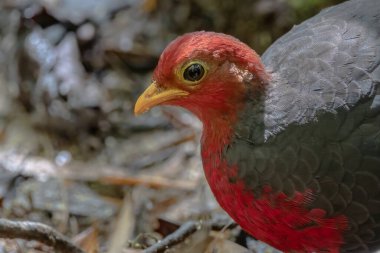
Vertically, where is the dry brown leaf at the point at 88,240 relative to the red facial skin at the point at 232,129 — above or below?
below

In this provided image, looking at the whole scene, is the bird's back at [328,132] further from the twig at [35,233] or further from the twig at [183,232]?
the twig at [35,233]

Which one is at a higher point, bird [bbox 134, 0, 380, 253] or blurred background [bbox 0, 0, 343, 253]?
bird [bbox 134, 0, 380, 253]

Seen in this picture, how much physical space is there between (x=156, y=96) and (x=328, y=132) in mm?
703

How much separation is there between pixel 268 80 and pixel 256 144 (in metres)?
0.27

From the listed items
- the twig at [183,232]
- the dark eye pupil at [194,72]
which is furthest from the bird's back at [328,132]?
the twig at [183,232]

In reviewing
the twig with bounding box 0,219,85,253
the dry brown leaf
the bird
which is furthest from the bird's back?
the dry brown leaf

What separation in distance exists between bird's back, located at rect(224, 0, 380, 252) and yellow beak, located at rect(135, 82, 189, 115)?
0.98 ft

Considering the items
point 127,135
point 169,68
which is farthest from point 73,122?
point 169,68

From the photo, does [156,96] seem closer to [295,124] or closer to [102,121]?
[295,124]

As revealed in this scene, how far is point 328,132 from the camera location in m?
3.03

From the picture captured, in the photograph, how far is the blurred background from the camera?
14.0ft

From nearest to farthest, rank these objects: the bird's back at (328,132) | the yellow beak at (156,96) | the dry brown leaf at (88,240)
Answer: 1. the bird's back at (328,132)
2. the yellow beak at (156,96)
3. the dry brown leaf at (88,240)

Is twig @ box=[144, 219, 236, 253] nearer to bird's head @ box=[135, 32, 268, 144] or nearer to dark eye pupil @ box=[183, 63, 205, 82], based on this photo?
bird's head @ box=[135, 32, 268, 144]

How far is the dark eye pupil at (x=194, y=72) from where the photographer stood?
3064 millimetres
